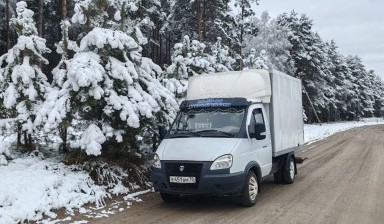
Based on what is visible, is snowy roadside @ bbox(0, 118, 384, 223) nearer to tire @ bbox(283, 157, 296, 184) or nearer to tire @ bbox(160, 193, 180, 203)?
tire @ bbox(160, 193, 180, 203)

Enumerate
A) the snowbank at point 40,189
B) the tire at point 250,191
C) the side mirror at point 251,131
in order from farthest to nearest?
the side mirror at point 251,131 → the tire at point 250,191 → the snowbank at point 40,189

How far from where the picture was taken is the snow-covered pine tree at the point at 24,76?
9.57 meters

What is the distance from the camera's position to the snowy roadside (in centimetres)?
747

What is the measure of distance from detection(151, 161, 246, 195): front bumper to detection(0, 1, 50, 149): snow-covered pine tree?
12.1 ft

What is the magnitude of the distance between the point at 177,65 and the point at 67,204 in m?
6.88

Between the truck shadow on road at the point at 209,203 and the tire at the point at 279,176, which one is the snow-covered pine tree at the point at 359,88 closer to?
the tire at the point at 279,176

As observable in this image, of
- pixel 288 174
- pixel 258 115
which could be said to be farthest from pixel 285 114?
pixel 258 115

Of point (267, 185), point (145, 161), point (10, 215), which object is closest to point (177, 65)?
point (145, 161)

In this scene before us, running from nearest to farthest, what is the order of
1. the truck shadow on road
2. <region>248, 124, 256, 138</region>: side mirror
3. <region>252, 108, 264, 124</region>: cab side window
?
the truck shadow on road → <region>248, 124, 256, 138</region>: side mirror → <region>252, 108, 264, 124</region>: cab side window

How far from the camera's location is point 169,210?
8.44m

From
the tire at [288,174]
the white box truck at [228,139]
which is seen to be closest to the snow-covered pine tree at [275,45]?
the tire at [288,174]

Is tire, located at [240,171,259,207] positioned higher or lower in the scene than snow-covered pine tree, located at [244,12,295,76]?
lower

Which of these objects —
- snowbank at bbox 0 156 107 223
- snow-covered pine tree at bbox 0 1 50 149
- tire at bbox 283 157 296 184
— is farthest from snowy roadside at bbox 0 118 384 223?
tire at bbox 283 157 296 184

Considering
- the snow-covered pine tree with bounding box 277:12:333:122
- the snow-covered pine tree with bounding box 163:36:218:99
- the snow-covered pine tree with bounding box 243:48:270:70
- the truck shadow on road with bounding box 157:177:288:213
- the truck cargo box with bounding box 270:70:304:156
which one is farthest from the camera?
the snow-covered pine tree with bounding box 277:12:333:122
